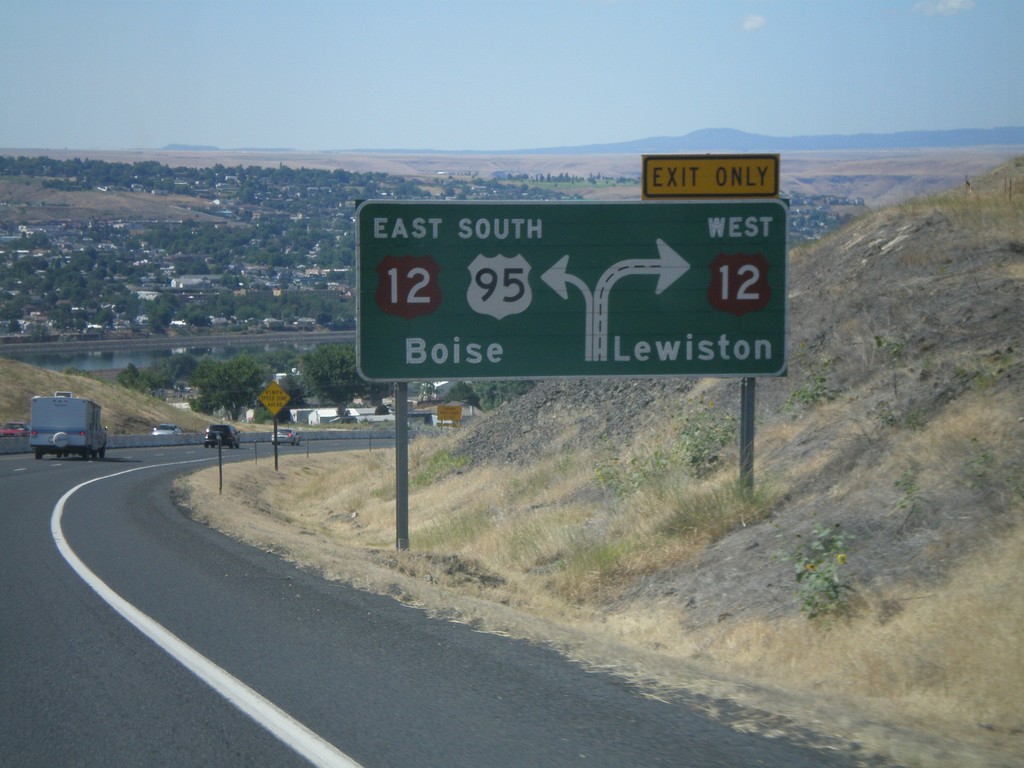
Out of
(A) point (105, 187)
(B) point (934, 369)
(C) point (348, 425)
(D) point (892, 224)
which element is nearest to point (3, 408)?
(C) point (348, 425)

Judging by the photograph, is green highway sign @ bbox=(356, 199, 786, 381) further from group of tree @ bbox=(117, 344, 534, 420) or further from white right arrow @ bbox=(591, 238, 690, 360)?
group of tree @ bbox=(117, 344, 534, 420)

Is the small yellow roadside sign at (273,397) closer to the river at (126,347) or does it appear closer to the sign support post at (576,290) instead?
the sign support post at (576,290)

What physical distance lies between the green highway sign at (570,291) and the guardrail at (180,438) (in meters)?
38.1

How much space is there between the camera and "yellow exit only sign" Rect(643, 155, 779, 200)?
13328mm

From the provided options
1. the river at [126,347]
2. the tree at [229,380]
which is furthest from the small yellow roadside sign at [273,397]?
the tree at [229,380]

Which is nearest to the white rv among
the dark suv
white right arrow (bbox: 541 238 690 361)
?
the dark suv

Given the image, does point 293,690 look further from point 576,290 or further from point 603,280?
point 603,280

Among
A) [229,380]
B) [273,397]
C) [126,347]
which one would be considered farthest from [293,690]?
[229,380]

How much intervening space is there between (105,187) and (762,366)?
656ft

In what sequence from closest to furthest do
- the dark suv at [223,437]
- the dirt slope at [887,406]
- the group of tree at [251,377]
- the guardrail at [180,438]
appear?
the dirt slope at [887,406] < the guardrail at [180,438] < the dark suv at [223,437] < the group of tree at [251,377]

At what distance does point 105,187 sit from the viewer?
19350 centimetres

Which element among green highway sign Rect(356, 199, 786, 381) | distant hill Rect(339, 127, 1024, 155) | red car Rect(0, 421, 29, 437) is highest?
distant hill Rect(339, 127, 1024, 155)

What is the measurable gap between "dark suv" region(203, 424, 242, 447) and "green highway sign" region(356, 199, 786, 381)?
40.5 m

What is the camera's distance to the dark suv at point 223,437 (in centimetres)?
5603
